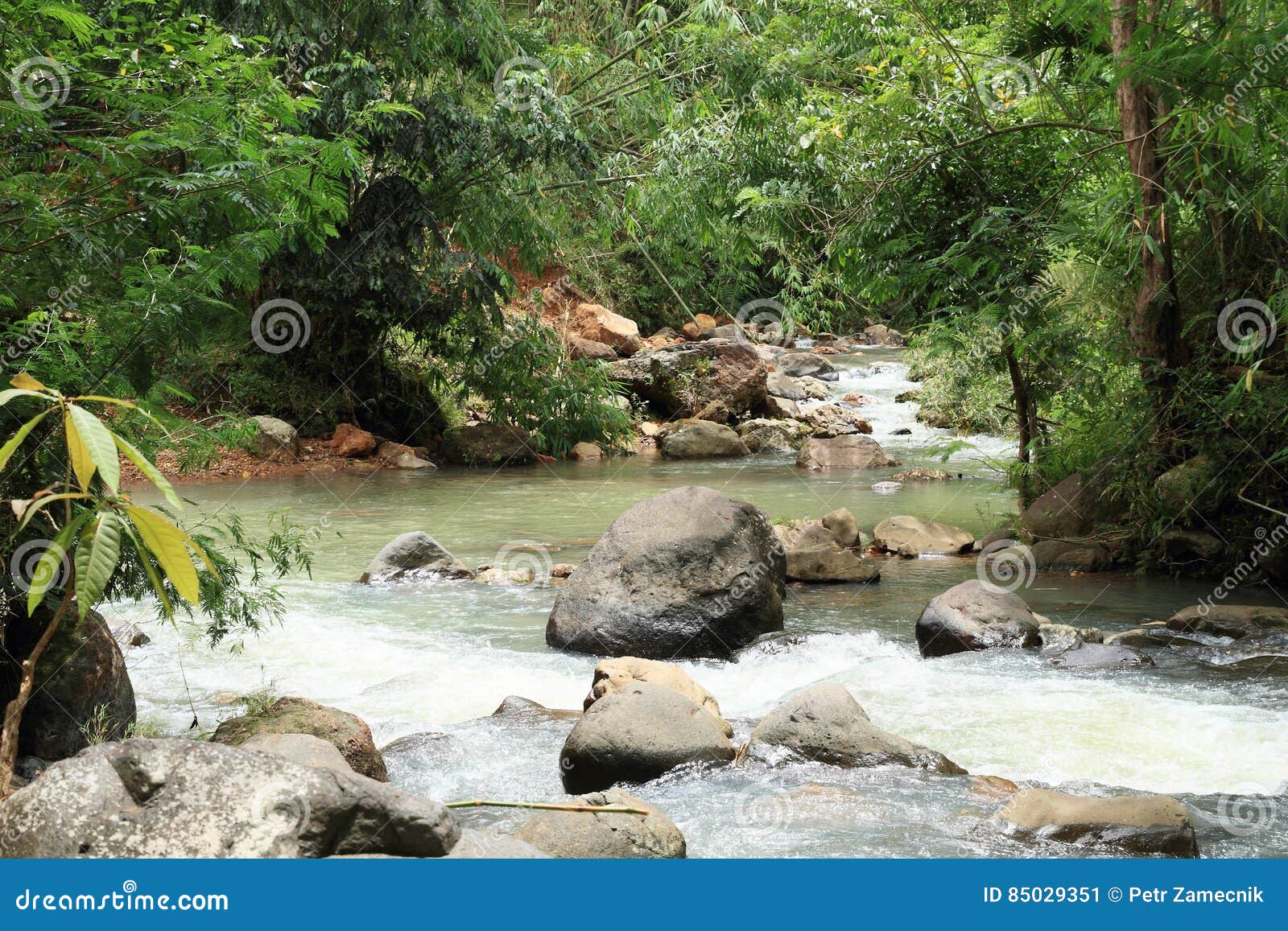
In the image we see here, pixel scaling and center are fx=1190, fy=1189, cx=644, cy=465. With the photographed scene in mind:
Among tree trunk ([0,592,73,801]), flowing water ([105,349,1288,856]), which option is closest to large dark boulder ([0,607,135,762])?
flowing water ([105,349,1288,856])

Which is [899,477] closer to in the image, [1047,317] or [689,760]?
[1047,317]

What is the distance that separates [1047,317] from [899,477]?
5.82 m

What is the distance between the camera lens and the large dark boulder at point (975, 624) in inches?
301

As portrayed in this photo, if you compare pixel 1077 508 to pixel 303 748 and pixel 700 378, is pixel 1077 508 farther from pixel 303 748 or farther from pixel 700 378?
pixel 700 378

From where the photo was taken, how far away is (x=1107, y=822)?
448 cm

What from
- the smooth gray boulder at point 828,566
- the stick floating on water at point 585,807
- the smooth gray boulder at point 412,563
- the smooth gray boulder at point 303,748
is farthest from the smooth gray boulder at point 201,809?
the smooth gray boulder at point 828,566

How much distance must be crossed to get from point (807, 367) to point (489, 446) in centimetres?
901

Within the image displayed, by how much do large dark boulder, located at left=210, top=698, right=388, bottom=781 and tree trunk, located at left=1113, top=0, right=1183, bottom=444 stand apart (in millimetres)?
6628

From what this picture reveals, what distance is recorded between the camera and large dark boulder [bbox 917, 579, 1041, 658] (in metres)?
7.64

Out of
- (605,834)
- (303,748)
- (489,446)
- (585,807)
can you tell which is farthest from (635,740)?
(489,446)

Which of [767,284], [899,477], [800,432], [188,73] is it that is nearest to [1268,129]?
[188,73]

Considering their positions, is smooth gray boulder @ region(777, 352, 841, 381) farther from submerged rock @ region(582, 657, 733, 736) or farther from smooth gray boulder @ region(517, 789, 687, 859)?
smooth gray boulder @ region(517, 789, 687, 859)

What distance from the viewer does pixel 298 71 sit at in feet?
49.6

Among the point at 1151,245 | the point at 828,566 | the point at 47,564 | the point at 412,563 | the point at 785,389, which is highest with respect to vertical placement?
the point at 1151,245
